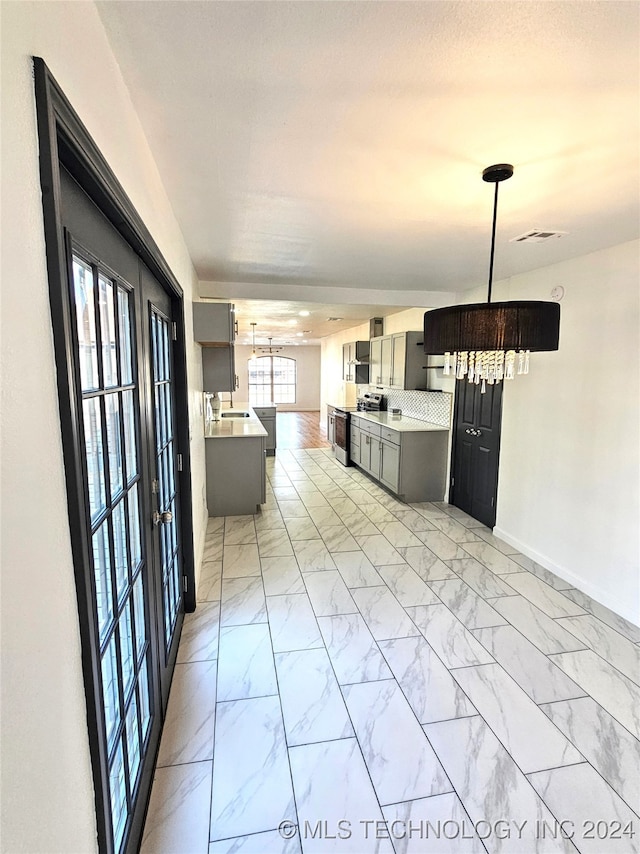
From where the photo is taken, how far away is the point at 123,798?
4.40ft

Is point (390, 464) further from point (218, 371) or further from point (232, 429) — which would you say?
point (218, 371)

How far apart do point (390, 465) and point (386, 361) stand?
1.66 meters

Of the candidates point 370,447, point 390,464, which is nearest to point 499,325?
point 390,464

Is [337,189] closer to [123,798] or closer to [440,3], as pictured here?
[440,3]

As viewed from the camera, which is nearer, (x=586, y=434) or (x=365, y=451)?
(x=586, y=434)

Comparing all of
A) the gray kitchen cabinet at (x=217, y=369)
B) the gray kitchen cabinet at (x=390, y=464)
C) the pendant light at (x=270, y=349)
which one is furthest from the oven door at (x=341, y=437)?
the pendant light at (x=270, y=349)

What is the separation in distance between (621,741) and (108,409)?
2.55 m

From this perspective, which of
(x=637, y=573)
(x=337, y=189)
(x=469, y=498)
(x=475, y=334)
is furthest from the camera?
(x=469, y=498)

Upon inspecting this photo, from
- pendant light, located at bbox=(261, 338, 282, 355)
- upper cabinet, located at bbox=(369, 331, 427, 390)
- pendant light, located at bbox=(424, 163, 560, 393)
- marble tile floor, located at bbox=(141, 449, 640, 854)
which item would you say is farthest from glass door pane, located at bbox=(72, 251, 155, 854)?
pendant light, located at bbox=(261, 338, 282, 355)

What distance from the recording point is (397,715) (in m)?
2.02

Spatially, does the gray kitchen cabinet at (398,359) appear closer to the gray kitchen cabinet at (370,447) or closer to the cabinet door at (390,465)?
the gray kitchen cabinet at (370,447)

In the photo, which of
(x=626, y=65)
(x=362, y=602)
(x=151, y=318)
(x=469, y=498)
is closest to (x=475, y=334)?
(x=626, y=65)

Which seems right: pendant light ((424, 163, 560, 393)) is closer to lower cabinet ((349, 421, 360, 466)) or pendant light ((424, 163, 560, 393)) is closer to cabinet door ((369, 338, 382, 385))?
cabinet door ((369, 338, 382, 385))

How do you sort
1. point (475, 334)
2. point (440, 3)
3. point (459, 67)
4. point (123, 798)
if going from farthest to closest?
1. point (475, 334)
2. point (123, 798)
3. point (459, 67)
4. point (440, 3)
